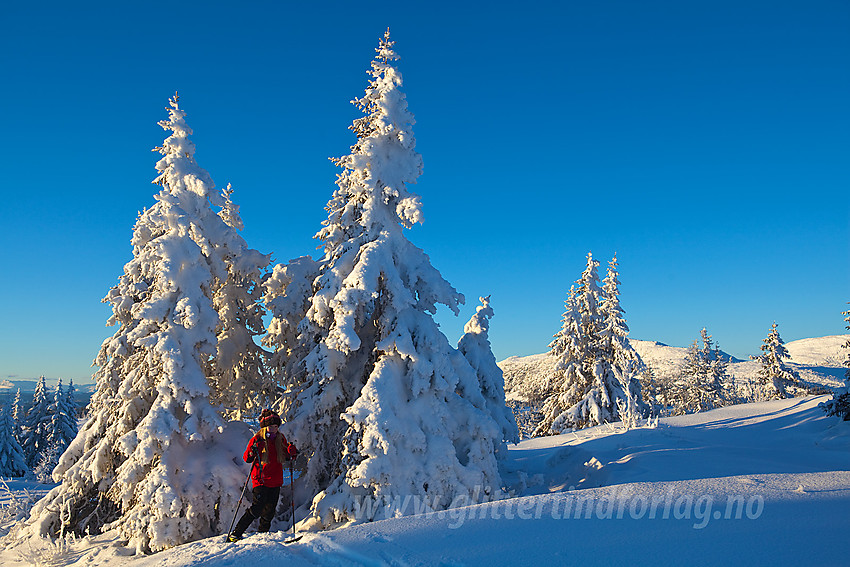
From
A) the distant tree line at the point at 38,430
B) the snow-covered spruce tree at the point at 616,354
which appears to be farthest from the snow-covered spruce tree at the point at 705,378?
the distant tree line at the point at 38,430

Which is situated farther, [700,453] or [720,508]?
[700,453]

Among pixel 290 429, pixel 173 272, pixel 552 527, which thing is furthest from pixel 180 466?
pixel 552 527

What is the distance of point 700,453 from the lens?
13.4 m

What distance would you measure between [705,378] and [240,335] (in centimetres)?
4779

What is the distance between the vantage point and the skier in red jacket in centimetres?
895

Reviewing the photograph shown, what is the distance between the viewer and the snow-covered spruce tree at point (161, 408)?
10.5m

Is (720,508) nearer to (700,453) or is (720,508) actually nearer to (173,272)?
(700,453)

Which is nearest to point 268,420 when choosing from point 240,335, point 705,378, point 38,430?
point 240,335

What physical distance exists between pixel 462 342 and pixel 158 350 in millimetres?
10369

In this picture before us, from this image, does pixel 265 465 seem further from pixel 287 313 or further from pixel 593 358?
pixel 593 358

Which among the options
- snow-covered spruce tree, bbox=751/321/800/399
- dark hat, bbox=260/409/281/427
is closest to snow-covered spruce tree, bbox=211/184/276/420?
dark hat, bbox=260/409/281/427

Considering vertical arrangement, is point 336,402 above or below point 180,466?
above

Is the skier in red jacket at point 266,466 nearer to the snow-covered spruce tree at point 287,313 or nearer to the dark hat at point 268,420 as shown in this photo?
the dark hat at point 268,420

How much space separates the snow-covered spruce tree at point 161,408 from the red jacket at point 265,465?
2596 mm
